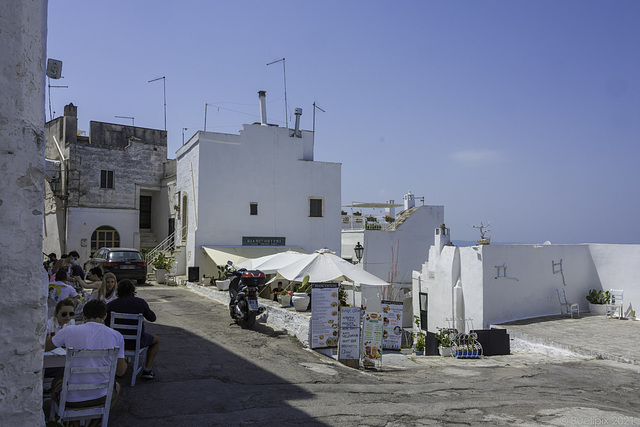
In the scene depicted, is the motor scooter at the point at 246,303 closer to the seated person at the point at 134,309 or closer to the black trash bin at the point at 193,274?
the seated person at the point at 134,309

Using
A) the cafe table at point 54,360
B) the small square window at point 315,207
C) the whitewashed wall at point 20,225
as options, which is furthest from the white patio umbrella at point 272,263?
the whitewashed wall at point 20,225

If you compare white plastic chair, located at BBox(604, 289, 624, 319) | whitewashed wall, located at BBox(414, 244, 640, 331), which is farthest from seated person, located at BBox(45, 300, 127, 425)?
white plastic chair, located at BBox(604, 289, 624, 319)

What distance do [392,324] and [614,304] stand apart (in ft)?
29.4

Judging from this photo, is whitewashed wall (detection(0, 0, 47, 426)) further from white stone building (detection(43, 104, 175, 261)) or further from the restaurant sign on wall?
white stone building (detection(43, 104, 175, 261))

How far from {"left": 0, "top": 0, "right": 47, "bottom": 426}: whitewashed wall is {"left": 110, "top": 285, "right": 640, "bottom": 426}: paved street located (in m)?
2.16

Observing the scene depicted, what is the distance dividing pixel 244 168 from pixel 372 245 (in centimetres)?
1017

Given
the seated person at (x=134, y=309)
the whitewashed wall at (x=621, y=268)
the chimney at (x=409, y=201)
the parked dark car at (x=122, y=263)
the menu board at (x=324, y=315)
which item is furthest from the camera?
the chimney at (x=409, y=201)

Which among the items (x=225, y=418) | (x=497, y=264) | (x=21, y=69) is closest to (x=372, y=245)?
(x=497, y=264)

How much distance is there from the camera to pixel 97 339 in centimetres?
468

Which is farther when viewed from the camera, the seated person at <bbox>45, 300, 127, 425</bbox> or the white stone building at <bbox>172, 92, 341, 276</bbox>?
the white stone building at <bbox>172, 92, 341, 276</bbox>

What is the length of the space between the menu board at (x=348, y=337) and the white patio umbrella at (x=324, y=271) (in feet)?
10.0

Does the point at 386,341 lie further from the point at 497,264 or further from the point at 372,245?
the point at 372,245

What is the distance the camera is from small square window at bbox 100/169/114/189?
88.2 ft

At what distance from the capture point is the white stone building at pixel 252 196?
2194 cm
